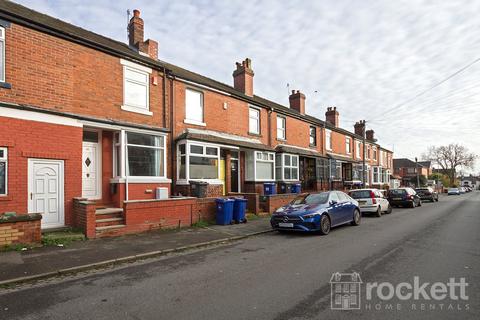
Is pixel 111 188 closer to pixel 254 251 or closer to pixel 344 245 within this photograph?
pixel 254 251

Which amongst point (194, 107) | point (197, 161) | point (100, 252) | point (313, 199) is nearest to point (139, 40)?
point (194, 107)

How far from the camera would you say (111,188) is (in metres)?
11.8

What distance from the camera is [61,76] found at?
10180 mm

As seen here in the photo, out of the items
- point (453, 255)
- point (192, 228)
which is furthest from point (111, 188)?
point (453, 255)

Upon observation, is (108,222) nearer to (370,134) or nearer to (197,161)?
(197,161)

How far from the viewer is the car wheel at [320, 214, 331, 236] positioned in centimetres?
1056

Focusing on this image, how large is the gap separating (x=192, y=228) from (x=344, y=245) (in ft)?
17.0

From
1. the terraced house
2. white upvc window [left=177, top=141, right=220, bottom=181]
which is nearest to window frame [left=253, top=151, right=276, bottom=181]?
the terraced house

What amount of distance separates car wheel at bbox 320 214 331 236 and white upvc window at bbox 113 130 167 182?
20.3ft

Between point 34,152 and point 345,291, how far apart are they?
8.68 meters

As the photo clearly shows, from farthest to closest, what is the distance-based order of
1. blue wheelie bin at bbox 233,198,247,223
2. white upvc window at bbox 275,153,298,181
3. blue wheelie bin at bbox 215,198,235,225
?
white upvc window at bbox 275,153,298,181 < blue wheelie bin at bbox 233,198,247,223 < blue wheelie bin at bbox 215,198,235,225

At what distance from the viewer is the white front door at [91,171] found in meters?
11.3

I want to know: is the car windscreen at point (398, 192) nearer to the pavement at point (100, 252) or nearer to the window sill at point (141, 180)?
the pavement at point (100, 252)

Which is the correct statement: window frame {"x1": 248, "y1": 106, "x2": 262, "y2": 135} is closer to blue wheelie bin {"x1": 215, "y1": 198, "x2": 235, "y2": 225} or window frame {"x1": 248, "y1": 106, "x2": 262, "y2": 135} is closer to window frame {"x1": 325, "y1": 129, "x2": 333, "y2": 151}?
blue wheelie bin {"x1": 215, "y1": 198, "x2": 235, "y2": 225}
